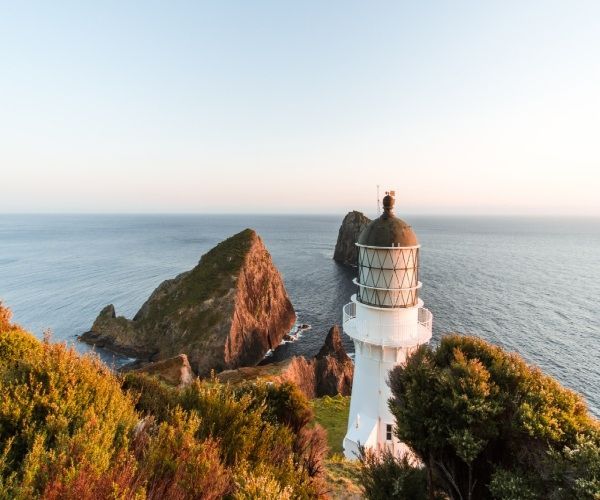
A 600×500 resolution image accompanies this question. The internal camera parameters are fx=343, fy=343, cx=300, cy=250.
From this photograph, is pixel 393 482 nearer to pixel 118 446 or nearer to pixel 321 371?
pixel 118 446

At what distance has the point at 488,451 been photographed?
948 cm

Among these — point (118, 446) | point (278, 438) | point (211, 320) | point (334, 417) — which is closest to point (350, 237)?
point (211, 320)

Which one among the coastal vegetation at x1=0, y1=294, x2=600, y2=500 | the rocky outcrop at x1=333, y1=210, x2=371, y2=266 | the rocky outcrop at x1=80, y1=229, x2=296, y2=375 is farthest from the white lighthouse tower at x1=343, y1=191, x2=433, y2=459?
→ the rocky outcrop at x1=333, y1=210, x2=371, y2=266

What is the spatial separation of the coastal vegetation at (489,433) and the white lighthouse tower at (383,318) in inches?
201

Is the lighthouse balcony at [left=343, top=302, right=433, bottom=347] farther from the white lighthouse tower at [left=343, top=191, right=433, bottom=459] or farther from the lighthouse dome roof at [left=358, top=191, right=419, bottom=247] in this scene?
the lighthouse dome roof at [left=358, top=191, right=419, bottom=247]

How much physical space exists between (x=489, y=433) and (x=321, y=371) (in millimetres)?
28184

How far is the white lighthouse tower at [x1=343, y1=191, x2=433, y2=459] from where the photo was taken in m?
16.0

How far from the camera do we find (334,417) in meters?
26.1

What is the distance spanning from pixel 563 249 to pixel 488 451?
16884cm

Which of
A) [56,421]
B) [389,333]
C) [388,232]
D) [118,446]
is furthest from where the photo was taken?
[389,333]

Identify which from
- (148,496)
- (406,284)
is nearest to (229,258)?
(406,284)

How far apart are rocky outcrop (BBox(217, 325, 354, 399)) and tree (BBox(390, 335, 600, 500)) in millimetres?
18843

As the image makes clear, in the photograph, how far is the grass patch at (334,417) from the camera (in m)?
22.0

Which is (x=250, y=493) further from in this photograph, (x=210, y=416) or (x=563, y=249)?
(x=563, y=249)
